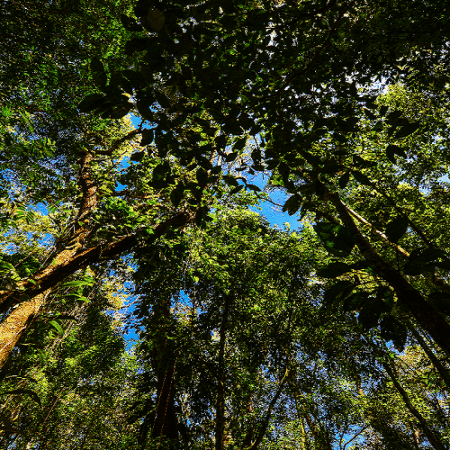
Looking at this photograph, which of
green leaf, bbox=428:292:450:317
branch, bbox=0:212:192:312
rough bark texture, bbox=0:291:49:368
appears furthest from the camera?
branch, bbox=0:212:192:312

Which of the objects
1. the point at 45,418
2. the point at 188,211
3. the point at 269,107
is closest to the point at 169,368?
the point at 188,211

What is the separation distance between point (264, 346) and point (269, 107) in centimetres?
406

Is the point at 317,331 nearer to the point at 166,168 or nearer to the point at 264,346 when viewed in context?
the point at 264,346

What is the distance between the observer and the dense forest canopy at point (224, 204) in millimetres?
1529

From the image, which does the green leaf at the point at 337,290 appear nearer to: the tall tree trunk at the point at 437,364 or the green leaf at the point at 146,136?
the green leaf at the point at 146,136

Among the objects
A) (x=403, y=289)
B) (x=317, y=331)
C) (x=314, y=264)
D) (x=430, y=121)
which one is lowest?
(x=403, y=289)

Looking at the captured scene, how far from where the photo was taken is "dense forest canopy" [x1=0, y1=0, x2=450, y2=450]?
60.2 inches

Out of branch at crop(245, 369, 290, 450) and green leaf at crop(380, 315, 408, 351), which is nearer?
green leaf at crop(380, 315, 408, 351)

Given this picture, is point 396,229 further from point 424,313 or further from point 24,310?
point 24,310

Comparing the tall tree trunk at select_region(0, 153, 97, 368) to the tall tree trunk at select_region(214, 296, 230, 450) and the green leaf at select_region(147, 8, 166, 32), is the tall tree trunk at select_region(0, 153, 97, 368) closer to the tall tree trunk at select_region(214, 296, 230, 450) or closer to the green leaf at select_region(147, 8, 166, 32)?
the green leaf at select_region(147, 8, 166, 32)

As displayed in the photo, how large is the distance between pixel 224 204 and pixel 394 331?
4.39 metres

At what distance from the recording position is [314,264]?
4.95 m

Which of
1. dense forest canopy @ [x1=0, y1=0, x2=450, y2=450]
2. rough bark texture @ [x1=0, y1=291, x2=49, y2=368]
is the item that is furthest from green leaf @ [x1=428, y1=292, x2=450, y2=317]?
rough bark texture @ [x1=0, y1=291, x2=49, y2=368]

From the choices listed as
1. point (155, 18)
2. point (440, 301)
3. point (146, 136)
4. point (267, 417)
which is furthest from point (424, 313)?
point (267, 417)
